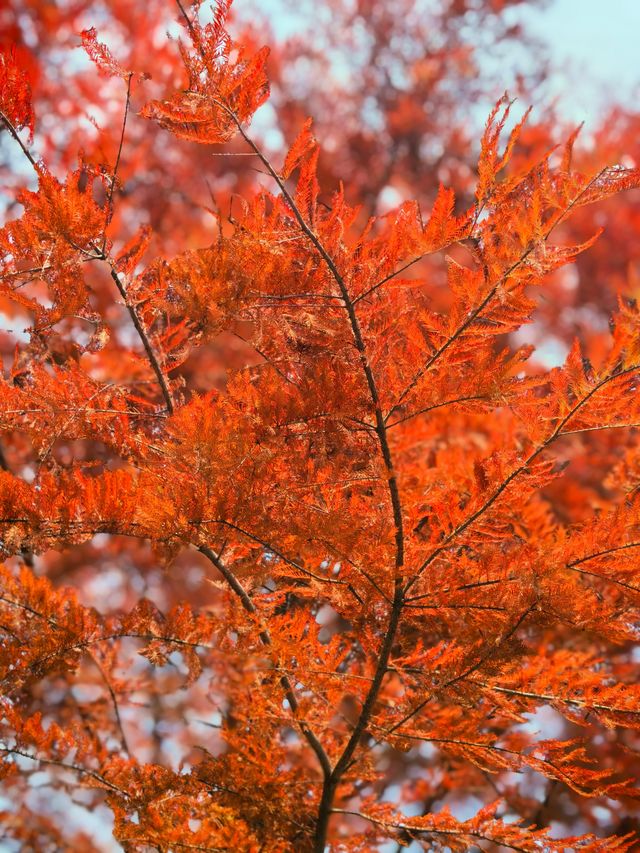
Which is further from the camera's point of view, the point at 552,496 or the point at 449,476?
the point at 552,496

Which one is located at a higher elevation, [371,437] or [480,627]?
[371,437]

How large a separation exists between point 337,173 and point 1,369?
21.9ft

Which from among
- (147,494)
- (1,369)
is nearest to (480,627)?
(147,494)

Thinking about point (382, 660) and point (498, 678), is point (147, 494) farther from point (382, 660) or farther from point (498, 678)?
point (498, 678)

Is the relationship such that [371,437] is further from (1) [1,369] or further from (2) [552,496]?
(2) [552,496]

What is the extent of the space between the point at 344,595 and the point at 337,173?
6.95 meters

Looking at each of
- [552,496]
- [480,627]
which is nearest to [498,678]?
[480,627]

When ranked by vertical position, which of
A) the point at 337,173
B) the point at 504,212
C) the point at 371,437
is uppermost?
the point at 337,173

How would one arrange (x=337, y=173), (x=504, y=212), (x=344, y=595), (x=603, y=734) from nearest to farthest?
(x=504, y=212) → (x=344, y=595) → (x=603, y=734) → (x=337, y=173)

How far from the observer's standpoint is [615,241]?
7.80m

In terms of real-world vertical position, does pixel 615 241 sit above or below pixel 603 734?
above

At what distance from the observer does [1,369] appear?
1.70m

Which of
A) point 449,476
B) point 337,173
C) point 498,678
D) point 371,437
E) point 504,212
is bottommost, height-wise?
point 498,678

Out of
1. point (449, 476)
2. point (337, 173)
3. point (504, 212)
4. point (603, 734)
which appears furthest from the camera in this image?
point (337, 173)
